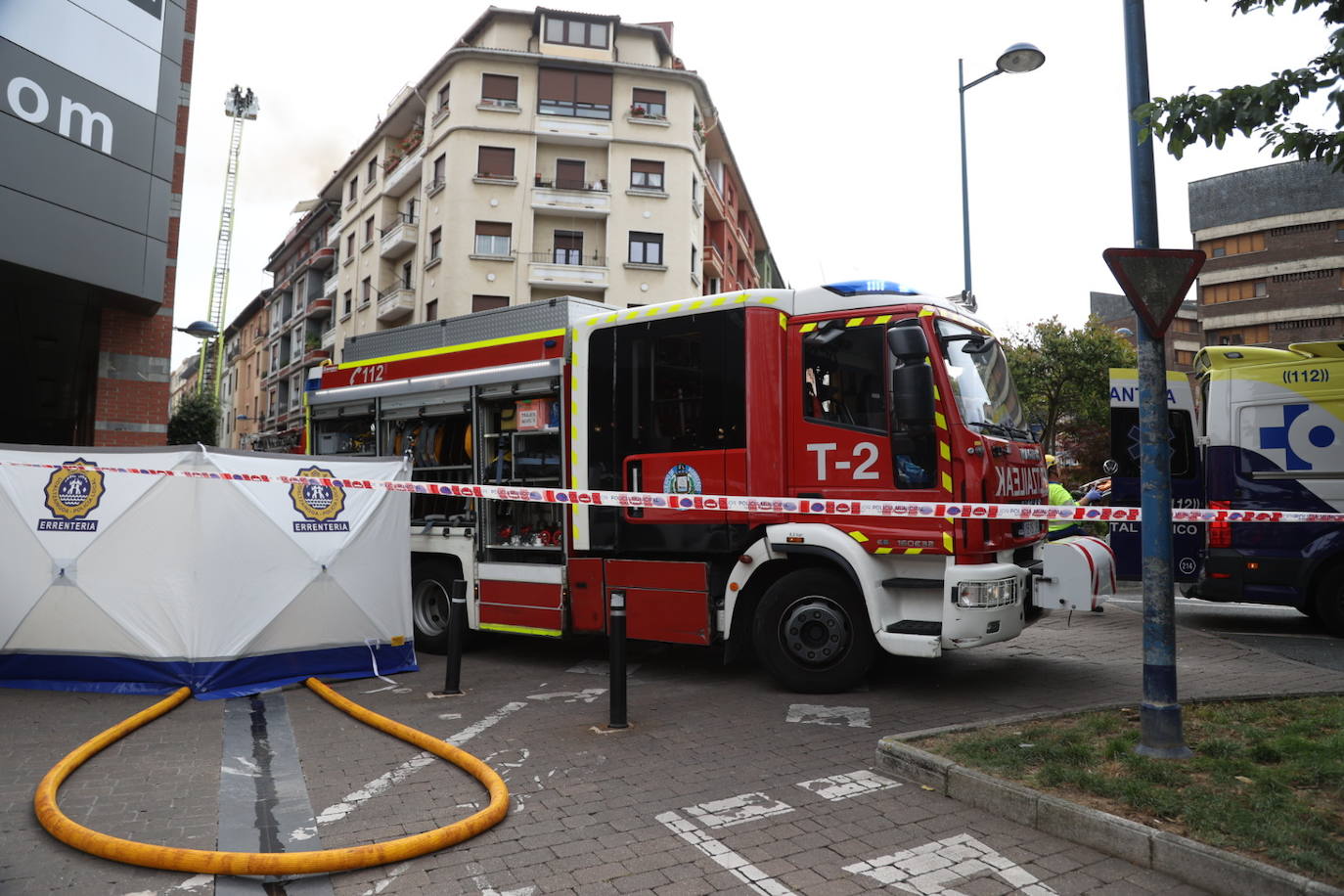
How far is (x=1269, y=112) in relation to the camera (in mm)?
3738

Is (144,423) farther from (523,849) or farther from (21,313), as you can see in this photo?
(523,849)

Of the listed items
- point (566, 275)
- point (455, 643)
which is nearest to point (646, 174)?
point (566, 275)

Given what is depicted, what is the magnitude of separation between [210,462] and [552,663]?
332cm

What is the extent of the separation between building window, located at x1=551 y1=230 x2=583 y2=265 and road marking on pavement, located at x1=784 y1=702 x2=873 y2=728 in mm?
27042

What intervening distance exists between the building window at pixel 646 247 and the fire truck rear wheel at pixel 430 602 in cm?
2391

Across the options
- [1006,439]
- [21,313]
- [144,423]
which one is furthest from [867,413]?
[21,313]

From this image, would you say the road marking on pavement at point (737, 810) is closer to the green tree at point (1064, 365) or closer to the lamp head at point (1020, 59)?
the lamp head at point (1020, 59)

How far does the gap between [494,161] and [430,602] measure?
84.1 feet

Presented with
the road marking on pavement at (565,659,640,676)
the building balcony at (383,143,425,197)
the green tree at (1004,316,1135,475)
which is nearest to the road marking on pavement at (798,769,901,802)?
the road marking on pavement at (565,659,640,676)

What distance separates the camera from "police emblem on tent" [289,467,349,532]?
6.99 metres

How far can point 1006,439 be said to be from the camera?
6.49 meters

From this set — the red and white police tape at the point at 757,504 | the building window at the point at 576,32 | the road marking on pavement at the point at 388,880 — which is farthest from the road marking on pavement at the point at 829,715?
the building window at the point at 576,32

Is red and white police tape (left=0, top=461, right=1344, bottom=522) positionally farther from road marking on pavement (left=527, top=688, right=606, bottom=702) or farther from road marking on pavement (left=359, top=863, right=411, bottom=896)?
road marking on pavement (left=359, top=863, right=411, bottom=896)

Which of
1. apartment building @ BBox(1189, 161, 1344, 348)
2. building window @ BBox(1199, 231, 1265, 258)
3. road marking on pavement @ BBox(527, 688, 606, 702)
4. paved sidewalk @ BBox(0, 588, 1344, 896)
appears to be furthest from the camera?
building window @ BBox(1199, 231, 1265, 258)
